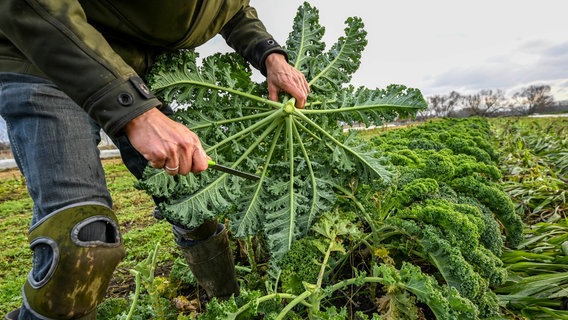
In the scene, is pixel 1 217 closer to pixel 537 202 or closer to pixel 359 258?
pixel 359 258

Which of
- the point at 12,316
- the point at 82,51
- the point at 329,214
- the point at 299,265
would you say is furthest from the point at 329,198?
the point at 12,316

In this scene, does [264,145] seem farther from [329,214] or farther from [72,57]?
[72,57]

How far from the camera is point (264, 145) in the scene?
8.14 ft

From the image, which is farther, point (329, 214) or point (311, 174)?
point (311, 174)

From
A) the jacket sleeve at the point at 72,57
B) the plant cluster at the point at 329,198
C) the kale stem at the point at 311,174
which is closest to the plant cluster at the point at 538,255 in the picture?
the plant cluster at the point at 329,198

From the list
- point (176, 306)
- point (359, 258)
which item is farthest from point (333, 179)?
point (176, 306)

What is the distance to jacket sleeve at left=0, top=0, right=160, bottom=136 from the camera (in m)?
1.29

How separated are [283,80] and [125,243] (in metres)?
2.82

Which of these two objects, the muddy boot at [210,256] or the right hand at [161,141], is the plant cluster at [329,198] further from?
the right hand at [161,141]

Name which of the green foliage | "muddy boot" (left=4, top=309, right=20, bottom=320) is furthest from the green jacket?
the green foliage

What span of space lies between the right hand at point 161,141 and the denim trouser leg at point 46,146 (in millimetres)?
267

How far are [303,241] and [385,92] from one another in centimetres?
119

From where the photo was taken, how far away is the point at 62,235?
1.35 meters

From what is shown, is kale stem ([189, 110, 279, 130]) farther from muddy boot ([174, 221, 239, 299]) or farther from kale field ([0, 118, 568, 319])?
kale field ([0, 118, 568, 319])
